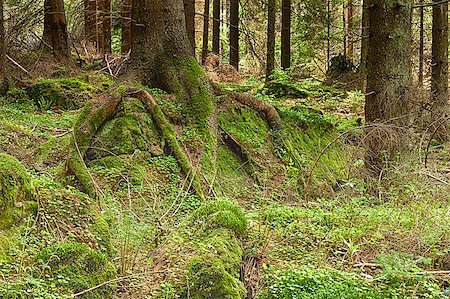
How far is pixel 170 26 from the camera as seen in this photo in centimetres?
729

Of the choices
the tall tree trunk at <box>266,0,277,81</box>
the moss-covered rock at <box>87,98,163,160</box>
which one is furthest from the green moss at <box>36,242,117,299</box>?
the tall tree trunk at <box>266,0,277,81</box>

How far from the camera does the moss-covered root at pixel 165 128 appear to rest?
6250mm

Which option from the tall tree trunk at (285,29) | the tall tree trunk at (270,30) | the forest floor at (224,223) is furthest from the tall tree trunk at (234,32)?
A: the forest floor at (224,223)

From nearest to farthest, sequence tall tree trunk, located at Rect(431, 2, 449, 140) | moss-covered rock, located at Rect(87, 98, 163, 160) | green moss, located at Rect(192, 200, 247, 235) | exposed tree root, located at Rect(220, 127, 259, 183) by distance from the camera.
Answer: green moss, located at Rect(192, 200, 247, 235), moss-covered rock, located at Rect(87, 98, 163, 160), exposed tree root, located at Rect(220, 127, 259, 183), tall tree trunk, located at Rect(431, 2, 449, 140)

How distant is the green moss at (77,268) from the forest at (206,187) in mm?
10

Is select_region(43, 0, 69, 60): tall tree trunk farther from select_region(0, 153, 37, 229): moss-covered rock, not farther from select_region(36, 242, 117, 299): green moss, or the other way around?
select_region(36, 242, 117, 299): green moss

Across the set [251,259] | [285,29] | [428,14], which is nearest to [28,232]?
[251,259]

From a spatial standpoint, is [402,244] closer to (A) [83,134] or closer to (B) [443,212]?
(B) [443,212]

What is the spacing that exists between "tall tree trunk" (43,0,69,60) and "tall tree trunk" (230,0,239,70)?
16.2ft

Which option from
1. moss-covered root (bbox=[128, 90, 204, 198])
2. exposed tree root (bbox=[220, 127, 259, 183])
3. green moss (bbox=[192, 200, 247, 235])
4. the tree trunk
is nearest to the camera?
green moss (bbox=[192, 200, 247, 235])

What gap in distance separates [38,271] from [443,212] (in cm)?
387

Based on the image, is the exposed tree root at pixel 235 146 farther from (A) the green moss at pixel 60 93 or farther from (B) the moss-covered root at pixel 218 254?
(A) the green moss at pixel 60 93

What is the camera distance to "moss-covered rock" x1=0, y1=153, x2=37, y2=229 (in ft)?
12.4

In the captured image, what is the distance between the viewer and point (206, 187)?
20.7 ft
